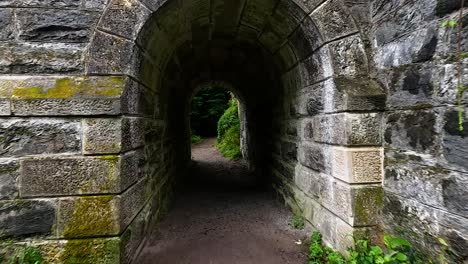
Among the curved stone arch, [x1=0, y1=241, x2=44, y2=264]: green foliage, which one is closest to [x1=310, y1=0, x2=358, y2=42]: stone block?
the curved stone arch

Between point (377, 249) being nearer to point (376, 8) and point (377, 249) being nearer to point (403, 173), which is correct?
point (403, 173)

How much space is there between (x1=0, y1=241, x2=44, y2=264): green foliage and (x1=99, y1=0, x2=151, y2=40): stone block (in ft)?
6.17

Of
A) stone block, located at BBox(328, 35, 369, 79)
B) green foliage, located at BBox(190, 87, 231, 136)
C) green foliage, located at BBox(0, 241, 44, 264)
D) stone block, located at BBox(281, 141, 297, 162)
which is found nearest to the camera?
green foliage, located at BBox(0, 241, 44, 264)

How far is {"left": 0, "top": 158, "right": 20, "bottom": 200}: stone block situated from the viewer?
2.04m

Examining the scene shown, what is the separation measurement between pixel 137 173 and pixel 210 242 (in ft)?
3.81

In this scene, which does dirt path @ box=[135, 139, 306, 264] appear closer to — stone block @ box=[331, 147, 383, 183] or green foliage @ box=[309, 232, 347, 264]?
green foliage @ box=[309, 232, 347, 264]

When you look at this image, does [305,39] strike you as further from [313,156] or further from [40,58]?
[40,58]

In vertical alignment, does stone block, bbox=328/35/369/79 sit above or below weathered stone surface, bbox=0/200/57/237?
above

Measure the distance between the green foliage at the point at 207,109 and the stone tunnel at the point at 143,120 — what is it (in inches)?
653

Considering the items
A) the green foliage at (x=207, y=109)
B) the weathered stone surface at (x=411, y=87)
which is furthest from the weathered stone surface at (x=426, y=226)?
the green foliage at (x=207, y=109)

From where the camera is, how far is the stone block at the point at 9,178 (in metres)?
2.04

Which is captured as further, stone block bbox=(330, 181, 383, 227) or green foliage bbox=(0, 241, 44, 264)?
stone block bbox=(330, 181, 383, 227)

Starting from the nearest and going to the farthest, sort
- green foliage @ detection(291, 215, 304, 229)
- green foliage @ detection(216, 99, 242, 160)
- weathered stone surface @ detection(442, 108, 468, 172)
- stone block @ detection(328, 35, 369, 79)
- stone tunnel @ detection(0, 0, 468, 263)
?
weathered stone surface @ detection(442, 108, 468, 172) → stone tunnel @ detection(0, 0, 468, 263) → stone block @ detection(328, 35, 369, 79) → green foliage @ detection(291, 215, 304, 229) → green foliage @ detection(216, 99, 242, 160)

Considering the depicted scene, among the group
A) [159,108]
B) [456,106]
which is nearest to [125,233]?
[159,108]
